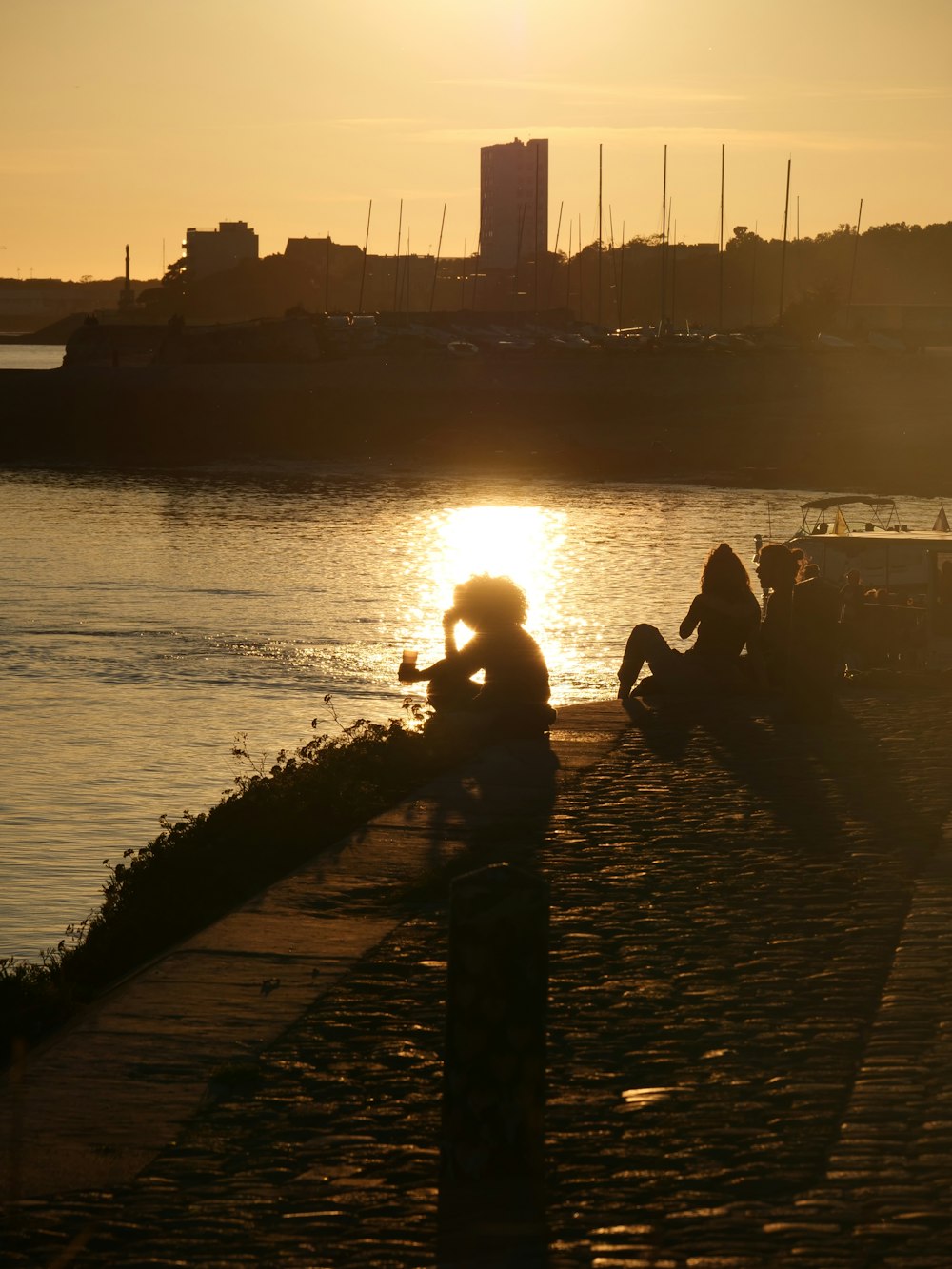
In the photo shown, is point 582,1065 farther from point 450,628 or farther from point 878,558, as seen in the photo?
point 878,558

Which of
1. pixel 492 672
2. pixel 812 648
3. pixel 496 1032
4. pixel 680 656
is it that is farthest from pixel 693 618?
pixel 496 1032

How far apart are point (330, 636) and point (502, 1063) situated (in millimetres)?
25955

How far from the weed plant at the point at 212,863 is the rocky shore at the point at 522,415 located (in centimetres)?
6076

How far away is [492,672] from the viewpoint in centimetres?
1173

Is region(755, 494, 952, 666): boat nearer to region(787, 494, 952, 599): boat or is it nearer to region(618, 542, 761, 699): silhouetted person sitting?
region(787, 494, 952, 599): boat

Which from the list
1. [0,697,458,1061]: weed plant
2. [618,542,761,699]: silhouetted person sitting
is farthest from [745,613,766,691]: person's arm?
[0,697,458,1061]: weed plant

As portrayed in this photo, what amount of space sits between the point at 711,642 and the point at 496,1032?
8778mm

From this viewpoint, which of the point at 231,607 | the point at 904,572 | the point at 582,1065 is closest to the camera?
the point at 582,1065

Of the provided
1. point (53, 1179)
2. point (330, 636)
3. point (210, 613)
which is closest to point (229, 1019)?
point (53, 1179)

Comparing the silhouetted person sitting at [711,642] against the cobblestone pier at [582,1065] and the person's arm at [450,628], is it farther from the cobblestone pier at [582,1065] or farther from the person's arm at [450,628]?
the cobblestone pier at [582,1065]

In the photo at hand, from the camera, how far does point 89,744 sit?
799 inches

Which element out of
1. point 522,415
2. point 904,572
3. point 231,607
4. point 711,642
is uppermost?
point 522,415

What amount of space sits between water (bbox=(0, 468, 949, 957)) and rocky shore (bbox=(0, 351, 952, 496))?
743 centimetres

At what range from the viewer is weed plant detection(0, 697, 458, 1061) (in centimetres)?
770
